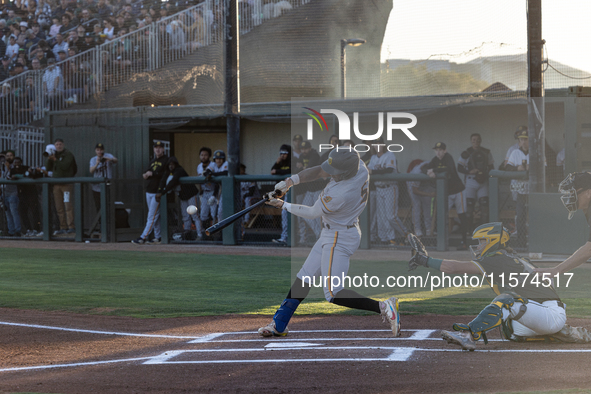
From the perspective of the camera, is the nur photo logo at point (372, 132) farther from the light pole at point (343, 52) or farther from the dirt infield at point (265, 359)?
the dirt infield at point (265, 359)

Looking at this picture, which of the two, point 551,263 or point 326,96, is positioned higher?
point 326,96

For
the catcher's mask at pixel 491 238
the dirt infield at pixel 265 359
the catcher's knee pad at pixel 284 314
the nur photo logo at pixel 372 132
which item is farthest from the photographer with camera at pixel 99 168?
the catcher's mask at pixel 491 238

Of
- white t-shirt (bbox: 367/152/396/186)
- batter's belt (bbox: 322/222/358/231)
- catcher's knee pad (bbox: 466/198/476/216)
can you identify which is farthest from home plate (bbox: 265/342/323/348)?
catcher's knee pad (bbox: 466/198/476/216)

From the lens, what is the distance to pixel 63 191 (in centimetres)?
1612

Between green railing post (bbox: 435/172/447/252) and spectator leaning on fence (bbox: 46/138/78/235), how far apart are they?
864 cm

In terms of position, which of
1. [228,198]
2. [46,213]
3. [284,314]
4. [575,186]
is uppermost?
[575,186]

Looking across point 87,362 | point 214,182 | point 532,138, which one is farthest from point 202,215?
point 87,362

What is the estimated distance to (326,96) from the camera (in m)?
17.9

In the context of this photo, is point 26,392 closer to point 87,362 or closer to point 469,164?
point 87,362

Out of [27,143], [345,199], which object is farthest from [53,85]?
[345,199]

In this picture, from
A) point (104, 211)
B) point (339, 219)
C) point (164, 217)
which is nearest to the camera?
point (339, 219)

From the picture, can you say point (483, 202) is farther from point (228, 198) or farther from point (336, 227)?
point (336, 227)

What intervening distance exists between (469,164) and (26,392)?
Answer: 10291 millimetres

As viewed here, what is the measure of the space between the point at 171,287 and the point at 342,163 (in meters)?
4.68
